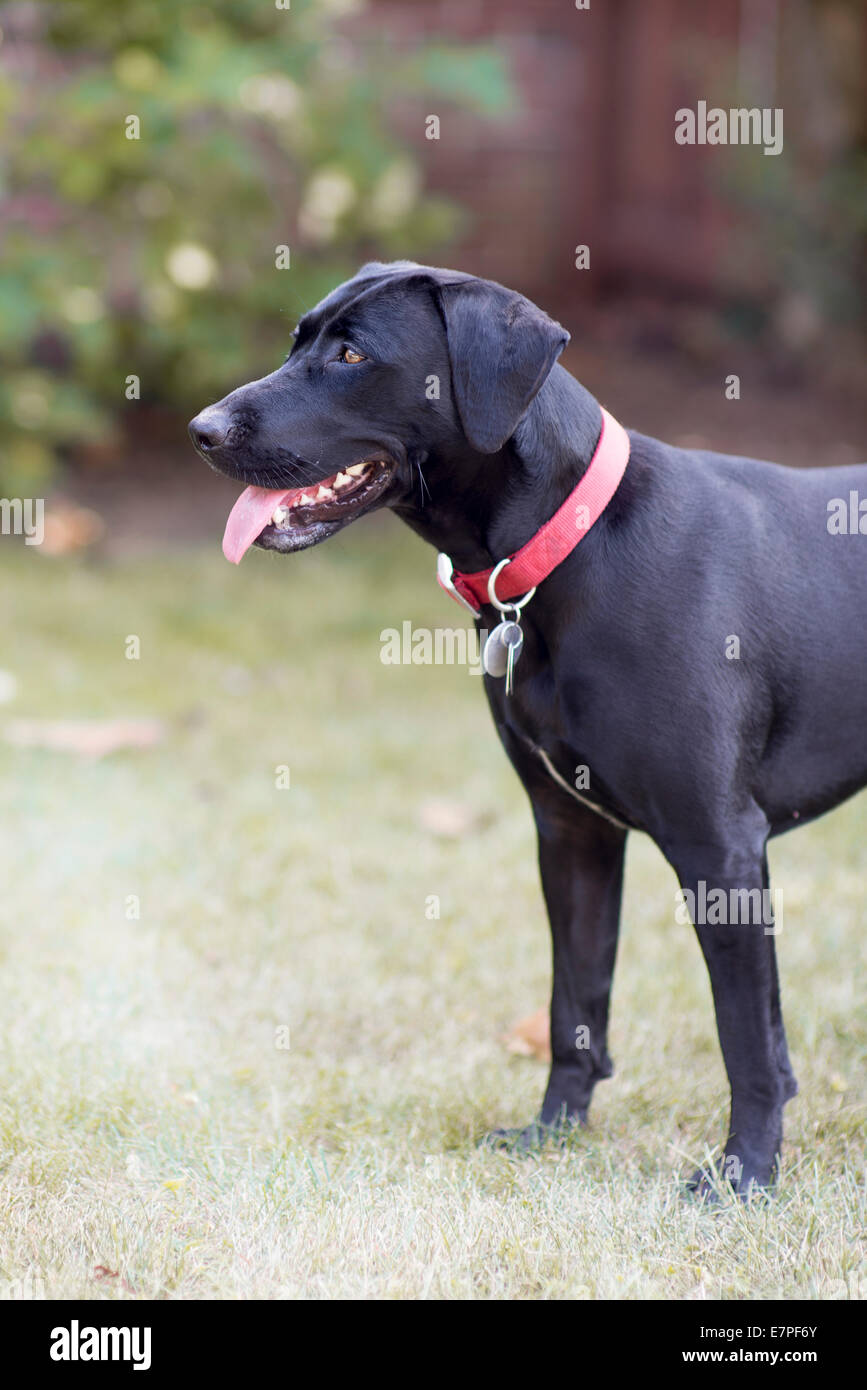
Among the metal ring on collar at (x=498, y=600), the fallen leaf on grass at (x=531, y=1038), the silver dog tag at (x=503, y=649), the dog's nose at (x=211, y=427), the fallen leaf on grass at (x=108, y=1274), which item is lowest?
the fallen leaf on grass at (x=108, y=1274)

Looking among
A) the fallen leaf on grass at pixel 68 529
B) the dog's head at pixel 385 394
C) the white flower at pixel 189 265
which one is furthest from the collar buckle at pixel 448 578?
the fallen leaf on grass at pixel 68 529

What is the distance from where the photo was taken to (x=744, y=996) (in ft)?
8.92

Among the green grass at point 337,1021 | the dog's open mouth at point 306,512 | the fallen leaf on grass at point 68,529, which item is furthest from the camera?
the fallen leaf on grass at point 68,529

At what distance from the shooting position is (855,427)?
8406 mm

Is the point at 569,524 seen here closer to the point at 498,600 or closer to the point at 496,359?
the point at 498,600

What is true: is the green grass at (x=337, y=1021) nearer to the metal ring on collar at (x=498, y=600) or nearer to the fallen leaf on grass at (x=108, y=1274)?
the fallen leaf on grass at (x=108, y=1274)

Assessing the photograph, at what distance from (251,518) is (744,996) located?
50.0 inches

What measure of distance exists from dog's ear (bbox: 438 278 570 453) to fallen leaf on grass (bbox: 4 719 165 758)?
317cm

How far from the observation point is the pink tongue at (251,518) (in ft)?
8.71

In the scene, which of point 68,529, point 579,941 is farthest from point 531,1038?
point 68,529

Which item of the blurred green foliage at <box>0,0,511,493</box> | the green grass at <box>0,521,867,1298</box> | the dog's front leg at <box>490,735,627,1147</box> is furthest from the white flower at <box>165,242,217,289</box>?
the dog's front leg at <box>490,735,627,1147</box>

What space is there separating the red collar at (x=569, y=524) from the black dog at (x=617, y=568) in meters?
A: 0.02

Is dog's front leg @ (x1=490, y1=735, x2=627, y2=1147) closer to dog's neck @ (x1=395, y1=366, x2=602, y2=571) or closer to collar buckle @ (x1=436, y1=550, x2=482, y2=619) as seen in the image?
collar buckle @ (x1=436, y1=550, x2=482, y2=619)

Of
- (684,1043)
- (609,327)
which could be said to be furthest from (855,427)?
(684,1043)
